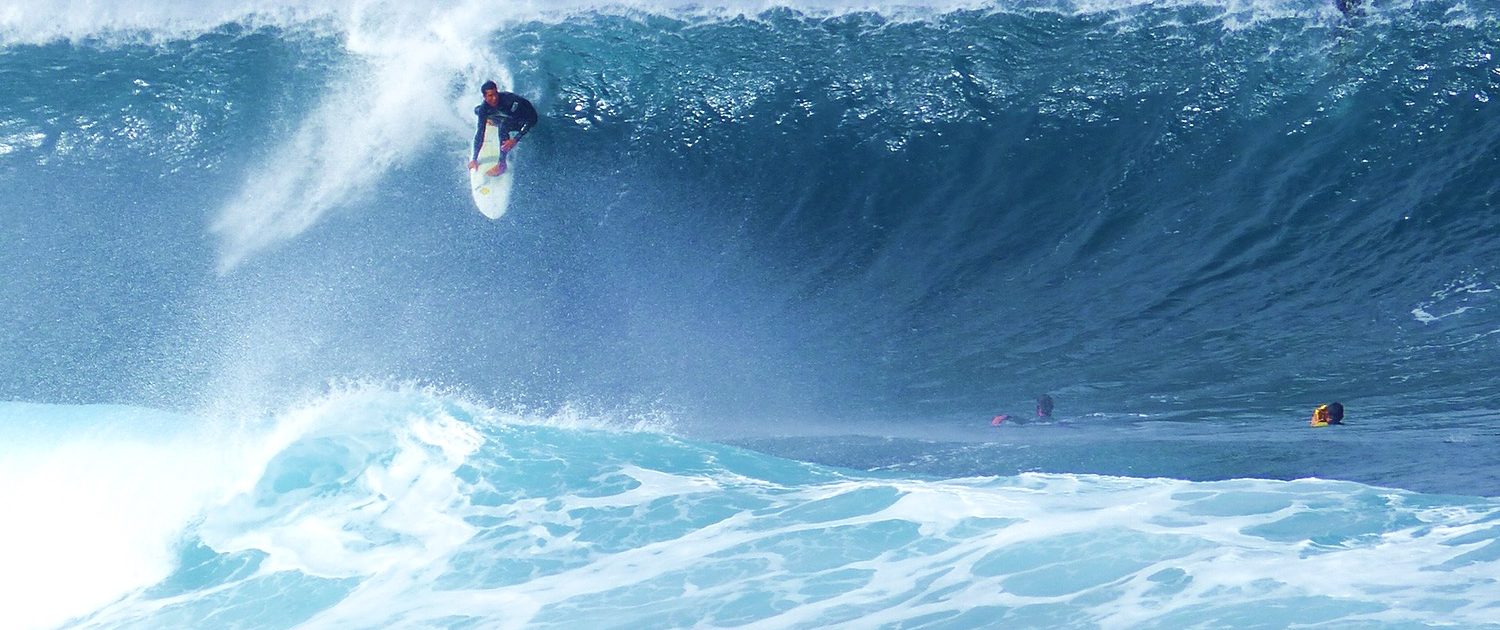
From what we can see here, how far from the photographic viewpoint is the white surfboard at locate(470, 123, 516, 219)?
10.1 m

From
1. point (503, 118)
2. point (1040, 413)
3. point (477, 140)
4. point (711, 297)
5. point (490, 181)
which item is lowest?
point (1040, 413)

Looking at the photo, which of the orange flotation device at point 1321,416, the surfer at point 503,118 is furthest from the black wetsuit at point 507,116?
the orange flotation device at point 1321,416

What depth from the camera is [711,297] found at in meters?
9.88

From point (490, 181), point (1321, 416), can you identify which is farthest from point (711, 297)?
point (1321, 416)

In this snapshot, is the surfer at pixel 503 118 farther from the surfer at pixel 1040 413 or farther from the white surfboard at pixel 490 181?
the surfer at pixel 1040 413

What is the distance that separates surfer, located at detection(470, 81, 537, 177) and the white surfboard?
41 millimetres

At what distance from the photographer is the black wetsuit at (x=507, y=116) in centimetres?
1002

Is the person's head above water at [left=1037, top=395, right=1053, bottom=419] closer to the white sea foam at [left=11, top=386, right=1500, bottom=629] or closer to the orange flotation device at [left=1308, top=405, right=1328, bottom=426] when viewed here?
the white sea foam at [left=11, top=386, right=1500, bottom=629]

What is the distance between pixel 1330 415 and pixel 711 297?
4948 mm

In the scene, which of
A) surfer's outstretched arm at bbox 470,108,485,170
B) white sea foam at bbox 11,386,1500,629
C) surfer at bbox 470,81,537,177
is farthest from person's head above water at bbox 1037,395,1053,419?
surfer's outstretched arm at bbox 470,108,485,170

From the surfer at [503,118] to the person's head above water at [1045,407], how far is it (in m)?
5.10

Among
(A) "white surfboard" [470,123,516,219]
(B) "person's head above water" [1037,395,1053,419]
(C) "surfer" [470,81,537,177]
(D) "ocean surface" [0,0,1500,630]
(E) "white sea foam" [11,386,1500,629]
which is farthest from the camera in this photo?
(A) "white surfboard" [470,123,516,219]

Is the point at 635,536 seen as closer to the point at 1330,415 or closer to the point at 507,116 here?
the point at 507,116

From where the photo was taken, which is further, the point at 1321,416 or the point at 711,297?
the point at 711,297
